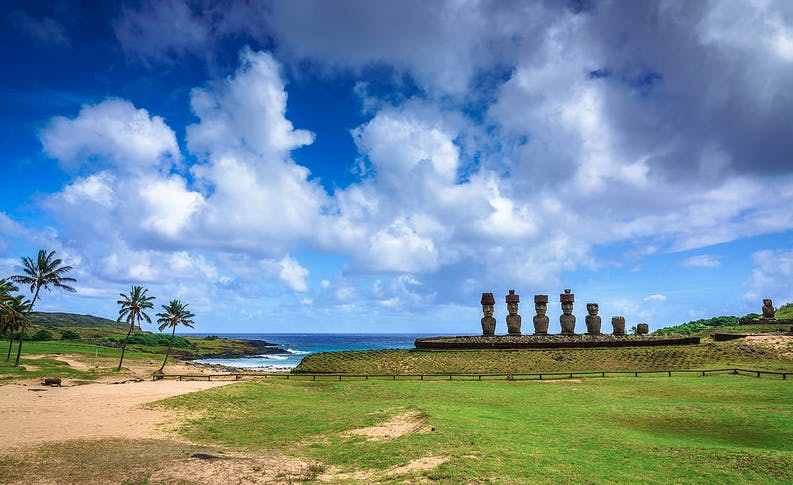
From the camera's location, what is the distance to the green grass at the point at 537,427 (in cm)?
1628

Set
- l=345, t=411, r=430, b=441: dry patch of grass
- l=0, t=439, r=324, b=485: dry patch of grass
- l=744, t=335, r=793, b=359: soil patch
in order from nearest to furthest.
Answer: l=0, t=439, r=324, b=485: dry patch of grass
l=345, t=411, r=430, b=441: dry patch of grass
l=744, t=335, r=793, b=359: soil patch

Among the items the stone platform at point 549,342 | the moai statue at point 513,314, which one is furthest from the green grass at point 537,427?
the moai statue at point 513,314

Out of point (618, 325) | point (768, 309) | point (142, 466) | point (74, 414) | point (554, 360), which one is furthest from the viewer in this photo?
point (768, 309)

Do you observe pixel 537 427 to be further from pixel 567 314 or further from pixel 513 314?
pixel 567 314

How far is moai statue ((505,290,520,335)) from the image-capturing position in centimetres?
6669

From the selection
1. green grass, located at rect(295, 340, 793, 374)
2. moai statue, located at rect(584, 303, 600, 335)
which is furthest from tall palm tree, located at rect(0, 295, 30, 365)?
moai statue, located at rect(584, 303, 600, 335)

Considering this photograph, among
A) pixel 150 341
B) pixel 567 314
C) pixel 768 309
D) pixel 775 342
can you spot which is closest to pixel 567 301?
pixel 567 314

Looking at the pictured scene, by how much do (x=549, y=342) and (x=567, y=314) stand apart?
10.3 meters

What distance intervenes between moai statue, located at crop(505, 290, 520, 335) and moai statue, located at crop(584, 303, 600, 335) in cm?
1033

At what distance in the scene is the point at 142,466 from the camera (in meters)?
19.1

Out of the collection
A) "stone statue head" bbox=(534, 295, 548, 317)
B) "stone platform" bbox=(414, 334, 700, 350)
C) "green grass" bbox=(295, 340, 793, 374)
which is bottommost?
"green grass" bbox=(295, 340, 793, 374)

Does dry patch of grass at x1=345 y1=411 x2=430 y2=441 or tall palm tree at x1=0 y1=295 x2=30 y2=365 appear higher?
tall palm tree at x1=0 y1=295 x2=30 y2=365

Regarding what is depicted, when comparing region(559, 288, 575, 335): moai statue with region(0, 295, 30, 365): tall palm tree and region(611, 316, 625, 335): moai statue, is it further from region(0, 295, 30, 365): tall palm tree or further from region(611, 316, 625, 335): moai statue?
region(0, 295, 30, 365): tall palm tree

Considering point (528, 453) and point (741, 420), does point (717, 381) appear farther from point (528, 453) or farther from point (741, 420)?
point (528, 453)
